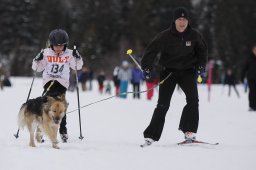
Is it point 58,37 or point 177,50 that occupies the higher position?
point 58,37

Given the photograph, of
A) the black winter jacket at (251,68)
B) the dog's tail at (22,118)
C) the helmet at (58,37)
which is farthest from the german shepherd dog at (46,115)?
the black winter jacket at (251,68)

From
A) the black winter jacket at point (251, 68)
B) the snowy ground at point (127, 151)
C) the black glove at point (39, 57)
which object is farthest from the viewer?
the black winter jacket at point (251, 68)

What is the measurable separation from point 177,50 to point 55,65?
1861mm

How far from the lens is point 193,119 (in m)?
8.36

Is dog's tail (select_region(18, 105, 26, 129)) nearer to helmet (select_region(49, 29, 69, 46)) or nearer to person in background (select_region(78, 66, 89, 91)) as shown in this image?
helmet (select_region(49, 29, 69, 46))

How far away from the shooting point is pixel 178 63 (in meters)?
8.19

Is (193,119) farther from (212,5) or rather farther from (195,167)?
(212,5)

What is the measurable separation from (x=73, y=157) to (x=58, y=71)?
208 centimetres

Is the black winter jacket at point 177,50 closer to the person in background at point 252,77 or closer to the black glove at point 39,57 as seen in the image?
the black glove at point 39,57

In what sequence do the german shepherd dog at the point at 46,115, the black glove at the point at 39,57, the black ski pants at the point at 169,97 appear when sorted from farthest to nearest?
the black glove at the point at 39,57 → the black ski pants at the point at 169,97 → the german shepherd dog at the point at 46,115

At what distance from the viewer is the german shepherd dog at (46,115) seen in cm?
770

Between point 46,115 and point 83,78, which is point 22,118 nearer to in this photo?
point 46,115

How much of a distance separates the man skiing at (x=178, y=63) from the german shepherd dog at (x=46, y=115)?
1326mm

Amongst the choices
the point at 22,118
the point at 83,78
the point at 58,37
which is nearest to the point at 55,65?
the point at 58,37
